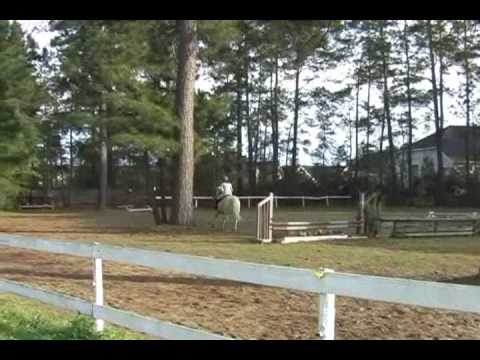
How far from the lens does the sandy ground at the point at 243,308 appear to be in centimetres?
727

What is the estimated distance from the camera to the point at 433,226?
20953 millimetres

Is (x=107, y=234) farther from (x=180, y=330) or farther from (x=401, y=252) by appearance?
(x=180, y=330)

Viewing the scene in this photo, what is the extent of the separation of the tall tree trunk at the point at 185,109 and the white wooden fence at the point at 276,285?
1385 centimetres

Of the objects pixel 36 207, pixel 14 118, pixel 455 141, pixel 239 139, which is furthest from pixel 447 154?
pixel 14 118

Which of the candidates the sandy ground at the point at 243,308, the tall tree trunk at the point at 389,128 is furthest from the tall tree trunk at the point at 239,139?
the sandy ground at the point at 243,308

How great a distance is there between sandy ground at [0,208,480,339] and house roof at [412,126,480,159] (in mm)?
45310

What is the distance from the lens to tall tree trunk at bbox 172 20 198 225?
21250mm

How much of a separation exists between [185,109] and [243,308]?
13501mm

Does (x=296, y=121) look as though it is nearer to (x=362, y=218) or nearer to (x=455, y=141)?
(x=455, y=141)

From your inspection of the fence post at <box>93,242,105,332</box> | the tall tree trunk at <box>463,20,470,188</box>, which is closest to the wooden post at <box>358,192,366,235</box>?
the fence post at <box>93,242,105,332</box>

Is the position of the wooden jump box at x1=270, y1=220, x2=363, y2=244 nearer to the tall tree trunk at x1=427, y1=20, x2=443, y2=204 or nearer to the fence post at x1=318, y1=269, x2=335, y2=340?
the fence post at x1=318, y1=269, x2=335, y2=340

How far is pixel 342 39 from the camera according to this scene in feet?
165
